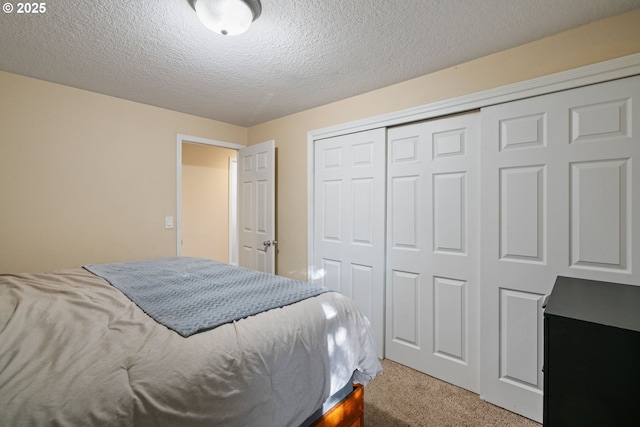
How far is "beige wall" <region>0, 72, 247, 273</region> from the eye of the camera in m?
2.24

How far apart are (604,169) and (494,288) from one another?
2.99 ft

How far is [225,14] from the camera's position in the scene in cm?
142

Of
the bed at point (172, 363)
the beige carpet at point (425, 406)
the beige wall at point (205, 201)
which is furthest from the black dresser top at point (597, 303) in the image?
the beige wall at point (205, 201)

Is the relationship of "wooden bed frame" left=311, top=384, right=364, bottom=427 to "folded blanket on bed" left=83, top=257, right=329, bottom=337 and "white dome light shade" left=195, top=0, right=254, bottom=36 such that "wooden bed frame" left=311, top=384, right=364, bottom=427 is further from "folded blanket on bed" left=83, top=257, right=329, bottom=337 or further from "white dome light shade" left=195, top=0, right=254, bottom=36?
"white dome light shade" left=195, top=0, right=254, bottom=36

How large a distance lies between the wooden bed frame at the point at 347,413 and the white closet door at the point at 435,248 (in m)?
1.00

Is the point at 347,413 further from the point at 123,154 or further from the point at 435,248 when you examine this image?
the point at 123,154

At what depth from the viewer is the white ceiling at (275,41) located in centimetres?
151

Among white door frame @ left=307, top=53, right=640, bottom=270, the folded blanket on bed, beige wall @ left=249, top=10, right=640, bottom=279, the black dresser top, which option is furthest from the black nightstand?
beige wall @ left=249, top=10, right=640, bottom=279

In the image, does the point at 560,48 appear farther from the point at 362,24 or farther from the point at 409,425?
the point at 409,425

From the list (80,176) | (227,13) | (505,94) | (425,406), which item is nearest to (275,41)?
(227,13)

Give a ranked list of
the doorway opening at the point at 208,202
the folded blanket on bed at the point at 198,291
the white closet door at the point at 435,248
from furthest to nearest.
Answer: the doorway opening at the point at 208,202 < the white closet door at the point at 435,248 < the folded blanket on bed at the point at 198,291

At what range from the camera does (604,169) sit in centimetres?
157

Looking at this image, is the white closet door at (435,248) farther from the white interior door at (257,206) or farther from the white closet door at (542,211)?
the white interior door at (257,206)

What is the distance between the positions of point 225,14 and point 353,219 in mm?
1822
